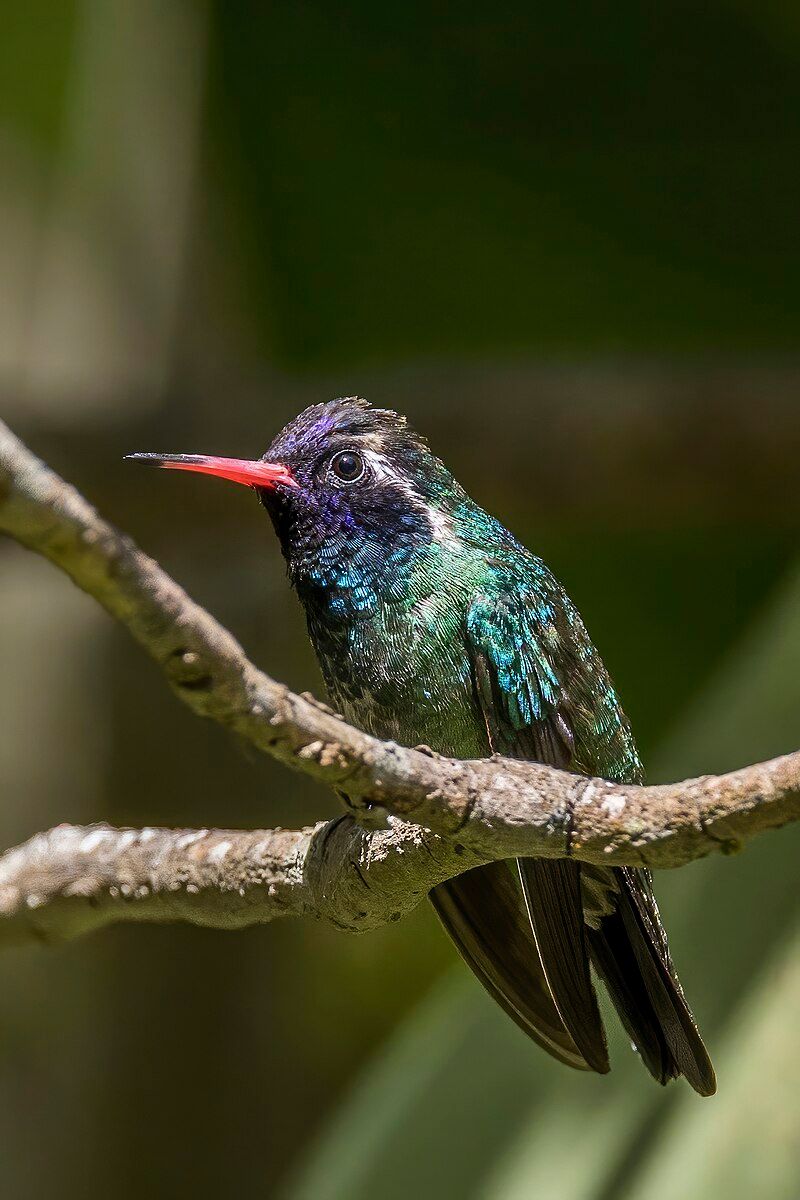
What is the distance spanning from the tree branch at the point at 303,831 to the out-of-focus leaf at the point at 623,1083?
4.20 ft

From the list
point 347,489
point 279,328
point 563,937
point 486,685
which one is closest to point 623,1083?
point 563,937

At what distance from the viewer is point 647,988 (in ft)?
6.88

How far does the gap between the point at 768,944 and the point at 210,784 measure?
9.92 ft

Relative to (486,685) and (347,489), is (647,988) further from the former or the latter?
(347,489)

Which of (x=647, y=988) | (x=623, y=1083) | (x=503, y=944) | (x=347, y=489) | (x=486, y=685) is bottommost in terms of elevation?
(x=623, y=1083)

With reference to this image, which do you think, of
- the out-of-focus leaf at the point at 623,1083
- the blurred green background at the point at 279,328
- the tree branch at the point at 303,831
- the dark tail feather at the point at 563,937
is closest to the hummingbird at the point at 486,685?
the dark tail feather at the point at 563,937

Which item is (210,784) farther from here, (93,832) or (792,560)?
(93,832)

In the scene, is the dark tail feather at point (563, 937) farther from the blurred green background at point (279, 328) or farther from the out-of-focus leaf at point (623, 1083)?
the blurred green background at point (279, 328)

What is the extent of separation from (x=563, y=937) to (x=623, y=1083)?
4.10ft

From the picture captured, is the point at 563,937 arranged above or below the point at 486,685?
below

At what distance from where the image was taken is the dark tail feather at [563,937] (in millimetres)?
1953

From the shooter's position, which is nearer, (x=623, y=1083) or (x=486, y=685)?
(x=486, y=685)

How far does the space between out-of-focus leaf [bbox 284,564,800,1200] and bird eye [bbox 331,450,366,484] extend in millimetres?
1354

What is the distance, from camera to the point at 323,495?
2.32 metres
